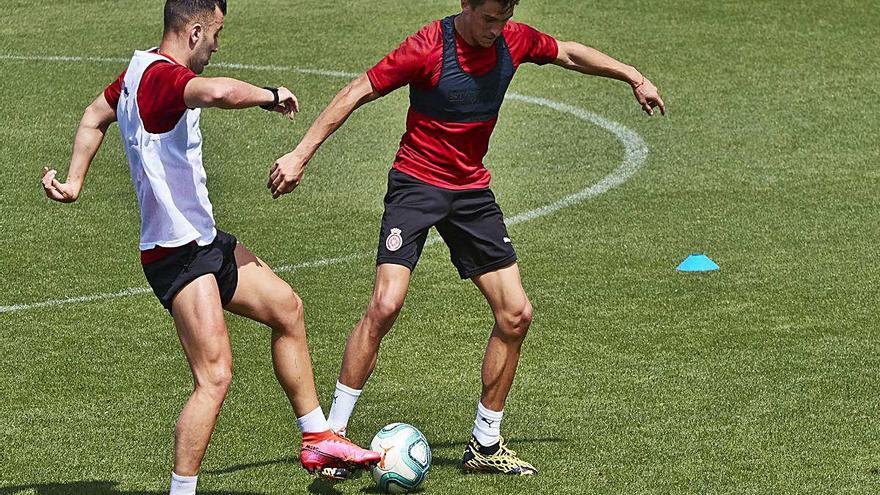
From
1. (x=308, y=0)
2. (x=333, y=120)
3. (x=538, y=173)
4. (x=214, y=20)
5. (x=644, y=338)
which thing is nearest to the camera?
(x=214, y=20)

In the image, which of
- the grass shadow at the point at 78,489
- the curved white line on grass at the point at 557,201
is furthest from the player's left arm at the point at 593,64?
the curved white line on grass at the point at 557,201

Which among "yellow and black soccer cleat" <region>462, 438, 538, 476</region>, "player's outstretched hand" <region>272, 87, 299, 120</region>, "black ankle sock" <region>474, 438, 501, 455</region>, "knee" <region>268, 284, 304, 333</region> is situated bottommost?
"yellow and black soccer cleat" <region>462, 438, 538, 476</region>

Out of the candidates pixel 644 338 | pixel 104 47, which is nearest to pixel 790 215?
pixel 644 338

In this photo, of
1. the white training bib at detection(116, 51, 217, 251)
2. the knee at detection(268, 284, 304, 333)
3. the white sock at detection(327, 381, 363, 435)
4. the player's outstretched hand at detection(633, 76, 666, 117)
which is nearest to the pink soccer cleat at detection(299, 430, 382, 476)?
the white sock at detection(327, 381, 363, 435)

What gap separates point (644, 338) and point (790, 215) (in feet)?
11.6

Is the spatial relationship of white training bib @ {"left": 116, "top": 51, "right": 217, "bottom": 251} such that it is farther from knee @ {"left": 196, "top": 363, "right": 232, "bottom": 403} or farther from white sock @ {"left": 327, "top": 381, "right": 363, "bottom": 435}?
white sock @ {"left": 327, "top": 381, "right": 363, "bottom": 435}

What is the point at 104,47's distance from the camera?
1945cm

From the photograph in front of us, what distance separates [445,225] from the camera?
7883 mm

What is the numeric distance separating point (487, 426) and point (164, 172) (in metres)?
2.17

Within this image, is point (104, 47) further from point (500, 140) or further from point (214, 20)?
point (214, 20)

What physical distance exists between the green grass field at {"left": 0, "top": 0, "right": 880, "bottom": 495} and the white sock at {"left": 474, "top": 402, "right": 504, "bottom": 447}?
0.22 metres

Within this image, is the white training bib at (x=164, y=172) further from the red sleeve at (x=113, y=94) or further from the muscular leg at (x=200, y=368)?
the muscular leg at (x=200, y=368)

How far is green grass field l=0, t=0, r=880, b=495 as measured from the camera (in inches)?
316

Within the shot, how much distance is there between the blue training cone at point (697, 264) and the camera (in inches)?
448
